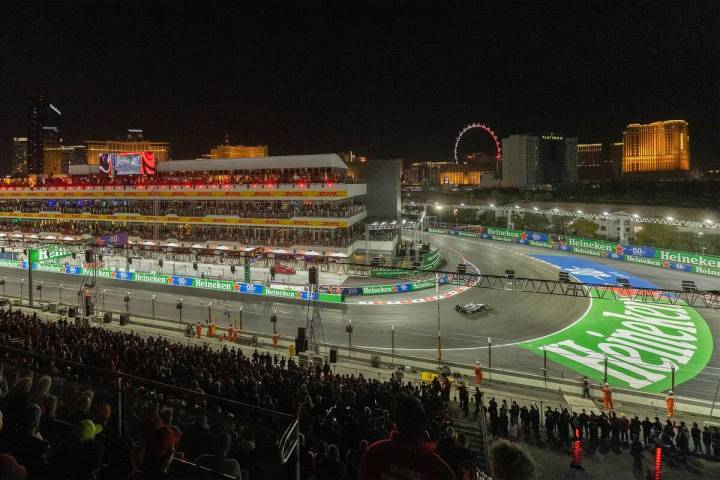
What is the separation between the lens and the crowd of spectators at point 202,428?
2576 millimetres

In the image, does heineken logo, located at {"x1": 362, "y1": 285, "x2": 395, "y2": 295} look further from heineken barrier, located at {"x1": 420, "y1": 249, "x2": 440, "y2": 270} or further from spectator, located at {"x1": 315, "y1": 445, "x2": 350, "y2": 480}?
spectator, located at {"x1": 315, "y1": 445, "x2": 350, "y2": 480}

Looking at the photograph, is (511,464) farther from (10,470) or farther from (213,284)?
(213,284)

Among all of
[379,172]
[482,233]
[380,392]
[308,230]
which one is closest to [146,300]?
[308,230]

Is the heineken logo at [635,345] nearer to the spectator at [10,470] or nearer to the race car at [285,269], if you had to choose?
the race car at [285,269]

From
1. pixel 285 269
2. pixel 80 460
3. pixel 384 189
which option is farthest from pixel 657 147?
pixel 80 460

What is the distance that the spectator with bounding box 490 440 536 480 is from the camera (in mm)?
3105

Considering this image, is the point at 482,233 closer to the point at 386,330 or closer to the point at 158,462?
the point at 386,330

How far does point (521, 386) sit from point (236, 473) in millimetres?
17698

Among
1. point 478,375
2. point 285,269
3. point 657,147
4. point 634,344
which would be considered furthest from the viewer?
point 657,147

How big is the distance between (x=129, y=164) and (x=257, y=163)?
16.5 m

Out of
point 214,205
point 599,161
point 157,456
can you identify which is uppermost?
point 599,161

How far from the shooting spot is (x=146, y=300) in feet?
114

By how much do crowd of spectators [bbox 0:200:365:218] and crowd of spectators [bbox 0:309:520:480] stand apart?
1225 inches

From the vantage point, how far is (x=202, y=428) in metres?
6.12
